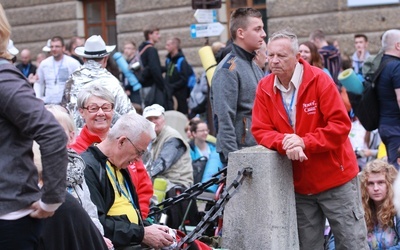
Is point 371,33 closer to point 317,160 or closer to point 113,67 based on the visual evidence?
point 113,67

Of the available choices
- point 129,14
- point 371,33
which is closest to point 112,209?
point 371,33

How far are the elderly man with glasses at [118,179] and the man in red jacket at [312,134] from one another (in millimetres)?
980

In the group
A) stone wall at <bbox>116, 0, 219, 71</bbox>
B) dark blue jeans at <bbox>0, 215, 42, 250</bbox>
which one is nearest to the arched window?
stone wall at <bbox>116, 0, 219, 71</bbox>

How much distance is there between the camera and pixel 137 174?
6785 millimetres

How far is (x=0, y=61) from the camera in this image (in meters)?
4.11

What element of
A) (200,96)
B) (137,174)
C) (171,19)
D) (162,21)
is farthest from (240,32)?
(162,21)

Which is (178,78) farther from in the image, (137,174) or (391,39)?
(137,174)

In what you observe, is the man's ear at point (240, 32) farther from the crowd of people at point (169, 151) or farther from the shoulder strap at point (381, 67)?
the shoulder strap at point (381, 67)

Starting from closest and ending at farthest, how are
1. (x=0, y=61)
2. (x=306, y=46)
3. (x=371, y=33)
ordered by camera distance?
(x=0, y=61)
(x=306, y=46)
(x=371, y=33)

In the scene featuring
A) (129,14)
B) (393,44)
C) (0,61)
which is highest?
(0,61)

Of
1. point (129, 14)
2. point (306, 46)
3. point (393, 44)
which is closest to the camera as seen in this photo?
point (393, 44)

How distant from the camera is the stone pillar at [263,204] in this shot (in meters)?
6.28

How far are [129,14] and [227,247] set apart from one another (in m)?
14.7

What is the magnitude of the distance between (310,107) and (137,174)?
4.46 ft
